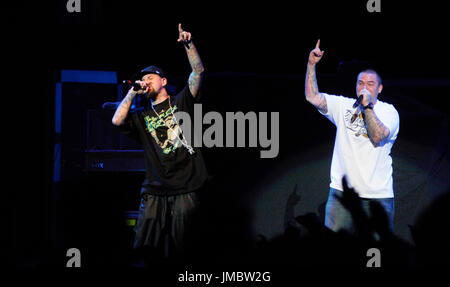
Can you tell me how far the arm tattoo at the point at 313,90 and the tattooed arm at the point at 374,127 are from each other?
429 millimetres

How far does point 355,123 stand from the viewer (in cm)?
354

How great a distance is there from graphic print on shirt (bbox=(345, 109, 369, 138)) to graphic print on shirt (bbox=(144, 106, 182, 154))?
4.61 feet

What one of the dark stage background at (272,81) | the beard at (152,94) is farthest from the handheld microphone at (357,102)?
the beard at (152,94)

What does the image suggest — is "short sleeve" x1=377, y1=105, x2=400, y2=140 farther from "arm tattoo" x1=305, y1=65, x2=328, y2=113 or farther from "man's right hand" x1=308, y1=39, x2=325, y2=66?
"man's right hand" x1=308, y1=39, x2=325, y2=66

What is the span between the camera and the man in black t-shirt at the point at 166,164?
3.44 meters

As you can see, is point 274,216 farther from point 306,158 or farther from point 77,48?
point 77,48

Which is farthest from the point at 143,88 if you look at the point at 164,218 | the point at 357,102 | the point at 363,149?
the point at 363,149

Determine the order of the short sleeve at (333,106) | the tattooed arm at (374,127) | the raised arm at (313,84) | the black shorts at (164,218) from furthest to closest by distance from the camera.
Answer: the short sleeve at (333,106), the raised arm at (313,84), the black shorts at (164,218), the tattooed arm at (374,127)

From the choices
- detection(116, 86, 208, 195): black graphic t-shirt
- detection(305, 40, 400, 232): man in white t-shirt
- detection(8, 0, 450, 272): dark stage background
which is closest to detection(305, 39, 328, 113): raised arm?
detection(305, 40, 400, 232): man in white t-shirt

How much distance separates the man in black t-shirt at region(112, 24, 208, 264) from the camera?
11.3 ft

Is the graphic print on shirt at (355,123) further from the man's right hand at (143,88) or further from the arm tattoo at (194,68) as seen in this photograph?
the man's right hand at (143,88)

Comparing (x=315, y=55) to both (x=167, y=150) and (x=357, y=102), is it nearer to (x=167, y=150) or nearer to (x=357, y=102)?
(x=357, y=102)

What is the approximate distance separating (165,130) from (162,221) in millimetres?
746

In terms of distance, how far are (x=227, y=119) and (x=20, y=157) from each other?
6.86 ft
